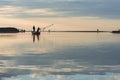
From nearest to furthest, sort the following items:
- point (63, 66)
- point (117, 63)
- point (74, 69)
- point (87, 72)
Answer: point (87, 72) → point (74, 69) → point (63, 66) → point (117, 63)

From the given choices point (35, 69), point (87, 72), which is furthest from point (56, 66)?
point (87, 72)

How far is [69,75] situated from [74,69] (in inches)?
70.8

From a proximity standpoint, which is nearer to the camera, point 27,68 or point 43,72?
point 43,72

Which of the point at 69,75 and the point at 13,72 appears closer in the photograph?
the point at 69,75

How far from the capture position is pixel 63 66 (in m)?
16.3

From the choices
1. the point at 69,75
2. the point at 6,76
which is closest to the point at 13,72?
the point at 6,76

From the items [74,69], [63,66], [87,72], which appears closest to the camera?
[87,72]

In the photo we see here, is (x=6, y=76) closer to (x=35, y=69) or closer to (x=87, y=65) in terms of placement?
(x=35, y=69)

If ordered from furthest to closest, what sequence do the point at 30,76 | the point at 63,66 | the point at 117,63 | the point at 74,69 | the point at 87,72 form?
the point at 117,63 → the point at 63,66 → the point at 74,69 → the point at 87,72 → the point at 30,76

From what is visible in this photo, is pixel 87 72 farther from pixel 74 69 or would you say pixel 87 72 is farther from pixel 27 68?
pixel 27 68

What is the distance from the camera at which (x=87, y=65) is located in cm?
1673

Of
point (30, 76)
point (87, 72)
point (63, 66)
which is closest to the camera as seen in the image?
point (30, 76)

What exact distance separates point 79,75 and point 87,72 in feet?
2.82

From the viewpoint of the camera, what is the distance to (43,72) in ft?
47.1
